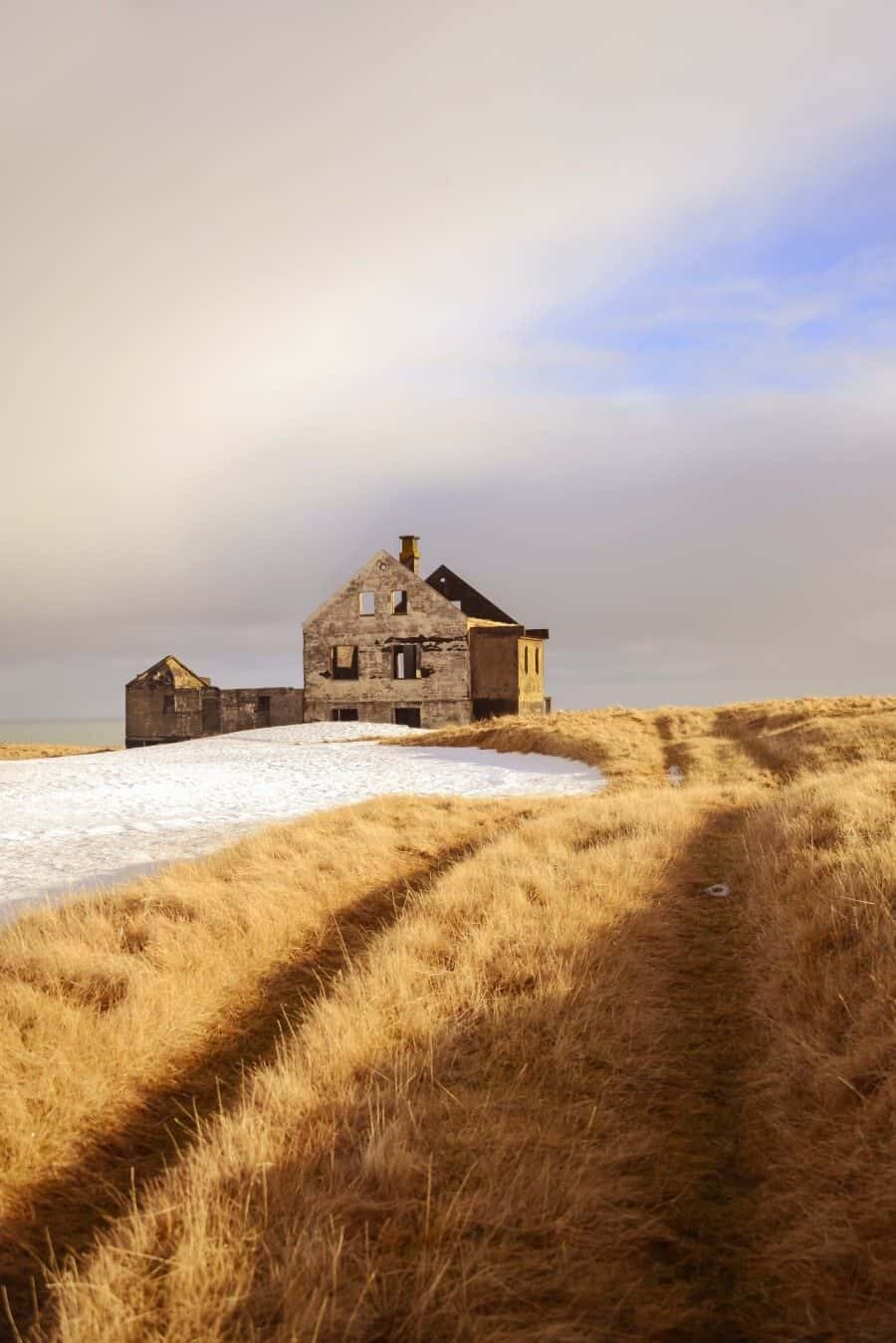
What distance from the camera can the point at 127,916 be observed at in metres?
7.84

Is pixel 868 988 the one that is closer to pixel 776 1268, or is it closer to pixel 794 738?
pixel 776 1268

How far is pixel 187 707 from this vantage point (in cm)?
4478

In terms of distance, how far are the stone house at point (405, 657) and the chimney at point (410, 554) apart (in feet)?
10.7

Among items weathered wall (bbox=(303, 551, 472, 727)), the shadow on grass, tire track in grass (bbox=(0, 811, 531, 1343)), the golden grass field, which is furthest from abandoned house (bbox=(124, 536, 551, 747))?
the shadow on grass

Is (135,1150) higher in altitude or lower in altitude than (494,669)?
lower

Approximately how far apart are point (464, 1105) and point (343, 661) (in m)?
36.4

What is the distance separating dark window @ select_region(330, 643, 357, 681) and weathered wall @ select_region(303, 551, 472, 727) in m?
0.17

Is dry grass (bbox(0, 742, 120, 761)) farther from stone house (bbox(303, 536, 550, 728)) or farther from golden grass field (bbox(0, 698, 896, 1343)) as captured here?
golden grass field (bbox(0, 698, 896, 1343))

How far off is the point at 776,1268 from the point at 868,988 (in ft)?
7.61

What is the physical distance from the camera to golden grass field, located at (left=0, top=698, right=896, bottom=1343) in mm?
3371

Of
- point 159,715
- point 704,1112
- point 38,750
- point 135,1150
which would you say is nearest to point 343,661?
point 159,715

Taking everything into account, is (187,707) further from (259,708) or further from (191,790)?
(191,790)

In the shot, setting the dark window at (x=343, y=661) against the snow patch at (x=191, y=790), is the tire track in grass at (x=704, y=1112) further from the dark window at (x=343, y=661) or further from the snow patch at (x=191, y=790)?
the dark window at (x=343, y=661)

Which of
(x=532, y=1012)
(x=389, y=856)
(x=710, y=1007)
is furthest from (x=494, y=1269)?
(x=389, y=856)
